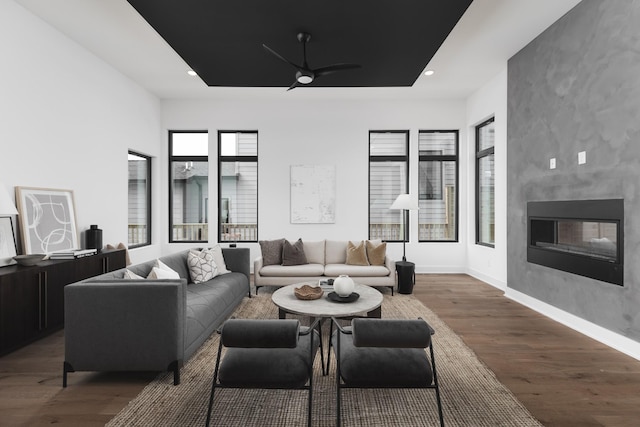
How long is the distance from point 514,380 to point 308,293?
1782 mm

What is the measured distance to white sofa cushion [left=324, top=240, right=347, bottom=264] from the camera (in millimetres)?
5832

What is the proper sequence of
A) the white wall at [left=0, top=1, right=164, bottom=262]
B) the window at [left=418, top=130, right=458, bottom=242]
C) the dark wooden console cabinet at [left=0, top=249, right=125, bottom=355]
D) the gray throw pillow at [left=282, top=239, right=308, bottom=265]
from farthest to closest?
1. the window at [left=418, top=130, right=458, bottom=242]
2. the gray throw pillow at [left=282, top=239, right=308, bottom=265]
3. the white wall at [left=0, top=1, right=164, bottom=262]
4. the dark wooden console cabinet at [left=0, top=249, right=125, bottom=355]

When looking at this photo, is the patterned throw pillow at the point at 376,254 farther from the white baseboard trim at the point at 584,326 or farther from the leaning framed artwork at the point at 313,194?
the white baseboard trim at the point at 584,326

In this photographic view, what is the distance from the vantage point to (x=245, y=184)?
6.97m

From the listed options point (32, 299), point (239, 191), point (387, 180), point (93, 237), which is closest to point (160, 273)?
point (32, 299)

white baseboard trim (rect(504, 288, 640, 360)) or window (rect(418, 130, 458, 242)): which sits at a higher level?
window (rect(418, 130, 458, 242))

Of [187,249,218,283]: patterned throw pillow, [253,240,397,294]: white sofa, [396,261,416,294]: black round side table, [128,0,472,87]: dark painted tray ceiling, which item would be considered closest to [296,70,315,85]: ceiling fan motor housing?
[128,0,472,87]: dark painted tray ceiling

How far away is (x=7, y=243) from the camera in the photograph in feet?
11.3

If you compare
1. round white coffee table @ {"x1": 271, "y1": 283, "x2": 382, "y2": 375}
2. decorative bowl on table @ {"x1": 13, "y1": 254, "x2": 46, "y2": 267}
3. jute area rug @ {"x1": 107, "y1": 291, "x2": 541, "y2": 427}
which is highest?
decorative bowl on table @ {"x1": 13, "y1": 254, "x2": 46, "y2": 267}

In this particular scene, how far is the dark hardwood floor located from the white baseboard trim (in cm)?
9

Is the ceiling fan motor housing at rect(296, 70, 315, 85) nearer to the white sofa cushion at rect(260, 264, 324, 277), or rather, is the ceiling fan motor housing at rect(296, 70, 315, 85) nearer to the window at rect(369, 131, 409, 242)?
the white sofa cushion at rect(260, 264, 324, 277)

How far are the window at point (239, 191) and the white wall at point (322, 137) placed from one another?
0.20 metres

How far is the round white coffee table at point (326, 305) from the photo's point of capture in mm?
2936

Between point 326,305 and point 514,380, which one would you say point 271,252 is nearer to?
point 326,305
